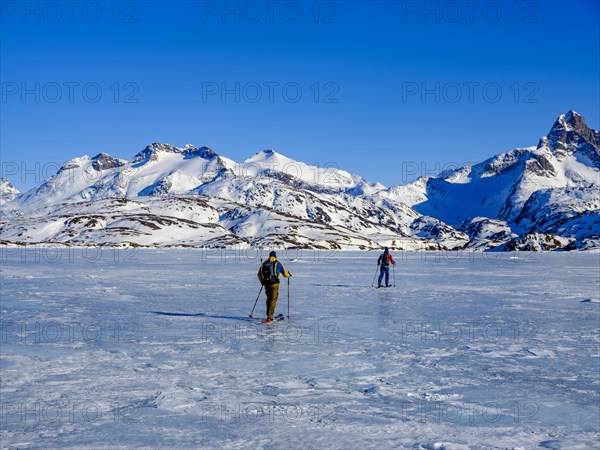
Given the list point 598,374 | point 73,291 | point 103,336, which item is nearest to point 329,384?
point 598,374

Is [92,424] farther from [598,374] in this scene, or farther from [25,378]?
[598,374]

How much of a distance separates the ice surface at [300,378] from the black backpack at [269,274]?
60.6 inches

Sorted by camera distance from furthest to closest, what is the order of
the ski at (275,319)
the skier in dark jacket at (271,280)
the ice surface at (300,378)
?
the skier in dark jacket at (271,280), the ski at (275,319), the ice surface at (300,378)

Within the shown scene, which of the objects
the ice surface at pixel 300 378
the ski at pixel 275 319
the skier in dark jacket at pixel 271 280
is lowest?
the ice surface at pixel 300 378

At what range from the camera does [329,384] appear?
11.4 metres

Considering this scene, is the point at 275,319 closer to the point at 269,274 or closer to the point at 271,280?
the point at 271,280

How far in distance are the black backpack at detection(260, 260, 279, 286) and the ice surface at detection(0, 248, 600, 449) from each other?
1.54 m

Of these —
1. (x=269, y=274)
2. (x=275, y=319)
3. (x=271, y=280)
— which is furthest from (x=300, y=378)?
(x=275, y=319)

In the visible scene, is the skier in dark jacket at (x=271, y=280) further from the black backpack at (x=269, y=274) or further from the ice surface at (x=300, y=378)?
the ice surface at (x=300, y=378)

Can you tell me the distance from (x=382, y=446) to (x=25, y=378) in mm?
7898

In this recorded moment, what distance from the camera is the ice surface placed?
8.58 metres

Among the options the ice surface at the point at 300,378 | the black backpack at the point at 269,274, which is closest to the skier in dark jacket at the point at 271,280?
the black backpack at the point at 269,274

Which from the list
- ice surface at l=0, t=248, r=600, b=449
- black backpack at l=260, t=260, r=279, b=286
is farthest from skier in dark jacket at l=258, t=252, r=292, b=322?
ice surface at l=0, t=248, r=600, b=449

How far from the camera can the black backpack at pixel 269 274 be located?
20047mm
